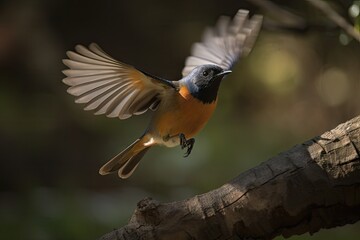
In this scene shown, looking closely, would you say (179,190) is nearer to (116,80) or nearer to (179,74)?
(179,74)

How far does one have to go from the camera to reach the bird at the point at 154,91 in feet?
10.8

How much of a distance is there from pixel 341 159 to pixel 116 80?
4.27 feet

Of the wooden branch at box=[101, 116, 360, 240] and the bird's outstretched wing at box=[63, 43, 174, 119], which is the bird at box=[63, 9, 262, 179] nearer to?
the bird's outstretched wing at box=[63, 43, 174, 119]

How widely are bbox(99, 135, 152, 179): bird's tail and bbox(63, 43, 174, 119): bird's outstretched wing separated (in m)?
0.33

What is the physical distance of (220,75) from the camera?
146 inches

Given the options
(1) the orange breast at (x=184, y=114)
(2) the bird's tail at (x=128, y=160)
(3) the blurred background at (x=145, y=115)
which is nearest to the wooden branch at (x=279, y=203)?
(1) the orange breast at (x=184, y=114)

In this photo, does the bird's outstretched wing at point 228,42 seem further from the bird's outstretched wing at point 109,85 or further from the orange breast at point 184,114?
the bird's outstretched wing at point 109,85

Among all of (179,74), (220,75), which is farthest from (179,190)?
(220,75)

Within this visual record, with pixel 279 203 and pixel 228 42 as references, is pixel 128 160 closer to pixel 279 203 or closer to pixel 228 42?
pixel 228 42

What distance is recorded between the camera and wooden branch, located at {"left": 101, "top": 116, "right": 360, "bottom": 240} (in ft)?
8.02

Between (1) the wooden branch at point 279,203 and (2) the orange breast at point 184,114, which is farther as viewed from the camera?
(2) the orange breast at point 184,114

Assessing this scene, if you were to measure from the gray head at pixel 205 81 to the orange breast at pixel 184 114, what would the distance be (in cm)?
3

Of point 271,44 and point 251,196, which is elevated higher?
point 271,44

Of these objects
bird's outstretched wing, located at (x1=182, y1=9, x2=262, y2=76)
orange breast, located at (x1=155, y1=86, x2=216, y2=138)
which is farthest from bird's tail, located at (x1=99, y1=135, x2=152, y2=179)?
bird's outstretched wing, located at (x1=182, y1=9, x2=262, y2=76)
